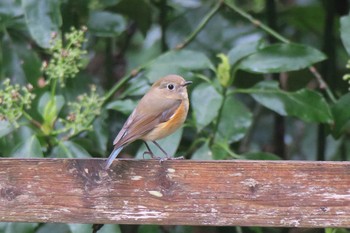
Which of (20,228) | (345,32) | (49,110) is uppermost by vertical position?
(345,32)

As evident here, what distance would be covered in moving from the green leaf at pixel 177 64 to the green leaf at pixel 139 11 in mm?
861

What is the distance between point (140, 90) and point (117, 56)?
141cm

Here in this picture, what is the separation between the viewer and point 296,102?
12.9 feet

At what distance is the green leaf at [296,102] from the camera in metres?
3.87

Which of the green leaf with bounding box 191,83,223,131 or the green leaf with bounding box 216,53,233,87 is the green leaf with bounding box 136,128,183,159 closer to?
the green leaf with bounding box 191,83,223,131

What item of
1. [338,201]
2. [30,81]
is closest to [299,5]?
[30,81]

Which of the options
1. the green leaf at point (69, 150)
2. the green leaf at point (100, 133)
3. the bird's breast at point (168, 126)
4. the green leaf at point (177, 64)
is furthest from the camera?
the green leaf at point (100, 133)

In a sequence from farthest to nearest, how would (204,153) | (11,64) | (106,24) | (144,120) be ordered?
(106,24), (11,64), (204,153), (144,120)

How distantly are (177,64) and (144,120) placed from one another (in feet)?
2.68

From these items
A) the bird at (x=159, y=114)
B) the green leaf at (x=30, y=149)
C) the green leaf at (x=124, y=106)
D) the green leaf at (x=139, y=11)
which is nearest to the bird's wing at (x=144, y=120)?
the bird at (x=159, y=114)

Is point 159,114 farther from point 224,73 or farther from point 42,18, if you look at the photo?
point 42,18

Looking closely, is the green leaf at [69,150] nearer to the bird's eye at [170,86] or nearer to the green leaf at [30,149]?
the green leaf at [30,149]

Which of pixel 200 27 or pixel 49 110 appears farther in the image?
pixel 200 27

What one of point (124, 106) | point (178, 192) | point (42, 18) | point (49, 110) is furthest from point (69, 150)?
point (178, 192)
